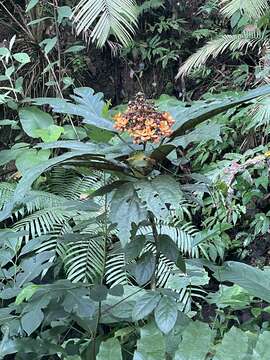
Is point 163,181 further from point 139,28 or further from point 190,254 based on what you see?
point 139,28

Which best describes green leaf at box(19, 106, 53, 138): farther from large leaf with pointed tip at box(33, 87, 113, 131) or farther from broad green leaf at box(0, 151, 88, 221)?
broad green leaf at box(0, 151, 88, 221)

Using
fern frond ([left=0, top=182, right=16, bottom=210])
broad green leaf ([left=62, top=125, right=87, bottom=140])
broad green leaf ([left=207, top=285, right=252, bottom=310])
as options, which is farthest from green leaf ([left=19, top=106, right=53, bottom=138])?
broad green leaf ([left=207, top=285, right=252, bottom=310])

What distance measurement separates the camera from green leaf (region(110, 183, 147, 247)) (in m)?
0.90

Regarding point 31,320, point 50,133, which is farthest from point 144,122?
point 50,133

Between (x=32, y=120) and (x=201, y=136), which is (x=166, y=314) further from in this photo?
(x=32, y=120)

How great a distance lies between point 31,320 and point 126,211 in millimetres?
329

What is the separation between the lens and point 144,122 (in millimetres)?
929

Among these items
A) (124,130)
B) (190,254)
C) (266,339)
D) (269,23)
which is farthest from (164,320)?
(269,23)

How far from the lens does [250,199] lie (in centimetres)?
269

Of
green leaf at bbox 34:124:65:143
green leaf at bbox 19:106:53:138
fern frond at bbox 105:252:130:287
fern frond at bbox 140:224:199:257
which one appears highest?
green leaf at bbox 34:124:65:143

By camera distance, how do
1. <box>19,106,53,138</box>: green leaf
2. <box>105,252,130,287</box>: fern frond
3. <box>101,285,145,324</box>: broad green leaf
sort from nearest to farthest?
<box>101,285,145,324</box>: broad green leaf → <box>105,252,130,287</box>: fern frond → <box>19,106,53,138</box>: green leaf

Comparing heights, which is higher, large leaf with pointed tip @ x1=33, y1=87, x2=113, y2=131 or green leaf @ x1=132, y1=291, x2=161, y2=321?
large leaf with pointed tip @ x1=33, y1=87, x2=113, y2=131

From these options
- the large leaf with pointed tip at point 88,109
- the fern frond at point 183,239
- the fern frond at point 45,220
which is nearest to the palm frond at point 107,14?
the fern frond at point 45,220

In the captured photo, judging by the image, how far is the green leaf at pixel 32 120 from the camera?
2898 millimetres
